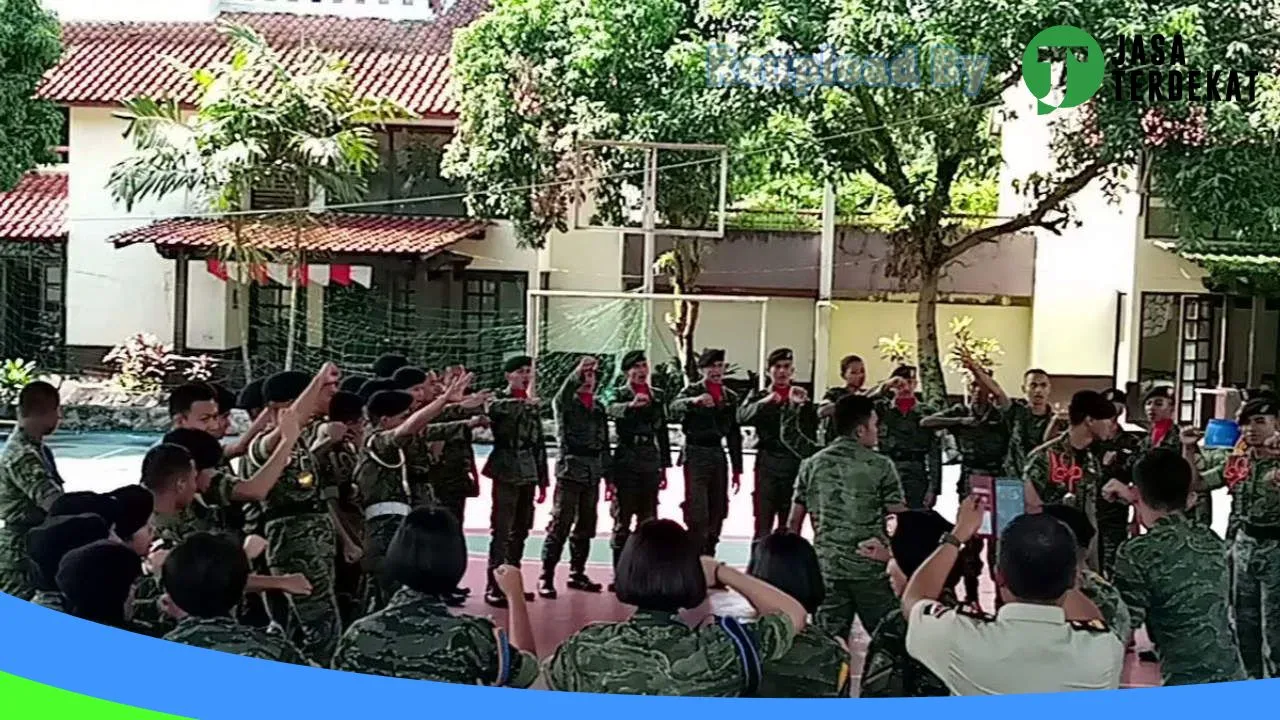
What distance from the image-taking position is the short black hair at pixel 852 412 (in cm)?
432

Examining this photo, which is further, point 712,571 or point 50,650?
point 50,650

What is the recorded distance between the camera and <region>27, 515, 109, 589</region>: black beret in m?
2.88

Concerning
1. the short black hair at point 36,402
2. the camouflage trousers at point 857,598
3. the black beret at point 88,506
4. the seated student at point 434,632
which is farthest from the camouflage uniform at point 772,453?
the seated student at point 434,632

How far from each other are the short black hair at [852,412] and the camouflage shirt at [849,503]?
0.07m

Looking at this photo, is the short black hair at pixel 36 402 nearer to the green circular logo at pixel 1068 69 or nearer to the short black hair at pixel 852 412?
the short black hair at pixel 852 412

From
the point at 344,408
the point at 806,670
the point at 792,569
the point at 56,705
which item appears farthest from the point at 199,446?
the point at 806,670

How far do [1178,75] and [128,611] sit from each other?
5.02 metres

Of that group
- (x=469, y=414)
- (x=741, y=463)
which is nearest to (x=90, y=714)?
(x=469, y=414)

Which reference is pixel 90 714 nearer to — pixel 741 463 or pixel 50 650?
pixel 50 650

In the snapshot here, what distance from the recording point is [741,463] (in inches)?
250

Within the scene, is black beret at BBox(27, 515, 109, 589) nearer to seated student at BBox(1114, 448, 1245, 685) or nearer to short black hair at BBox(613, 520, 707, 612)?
short black hair at BBox(613, 520, 707, 612)

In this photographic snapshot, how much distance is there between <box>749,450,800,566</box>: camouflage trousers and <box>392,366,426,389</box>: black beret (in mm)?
1544

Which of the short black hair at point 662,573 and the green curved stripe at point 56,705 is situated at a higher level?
the short black hair at point 662,573

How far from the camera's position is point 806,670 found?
8.51 feet
